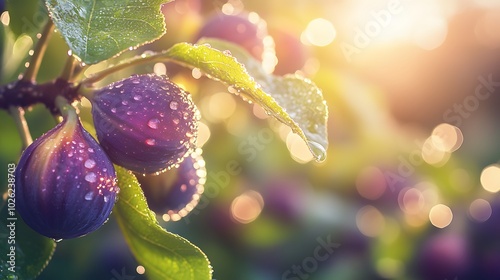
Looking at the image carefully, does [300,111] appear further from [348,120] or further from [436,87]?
[436,87]

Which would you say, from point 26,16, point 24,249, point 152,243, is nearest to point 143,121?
point 152,243

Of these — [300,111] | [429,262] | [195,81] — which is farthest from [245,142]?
[300,111]

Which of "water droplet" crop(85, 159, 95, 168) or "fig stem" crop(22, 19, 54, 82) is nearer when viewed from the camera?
"water droplet" crop(85, 159, 95, 168)

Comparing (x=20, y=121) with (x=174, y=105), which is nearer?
(x=174, y=105)

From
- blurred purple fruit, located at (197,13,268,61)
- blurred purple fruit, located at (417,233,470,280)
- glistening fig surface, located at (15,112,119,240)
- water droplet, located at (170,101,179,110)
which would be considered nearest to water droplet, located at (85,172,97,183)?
glistening fig surface, located at (15,112,119,240)

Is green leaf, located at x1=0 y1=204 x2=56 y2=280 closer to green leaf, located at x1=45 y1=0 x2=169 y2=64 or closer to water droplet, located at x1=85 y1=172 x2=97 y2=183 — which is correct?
water droplet, located at x1=85 y1=172 x2=97 y2=183

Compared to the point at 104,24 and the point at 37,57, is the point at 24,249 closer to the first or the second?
the point at 37,57
